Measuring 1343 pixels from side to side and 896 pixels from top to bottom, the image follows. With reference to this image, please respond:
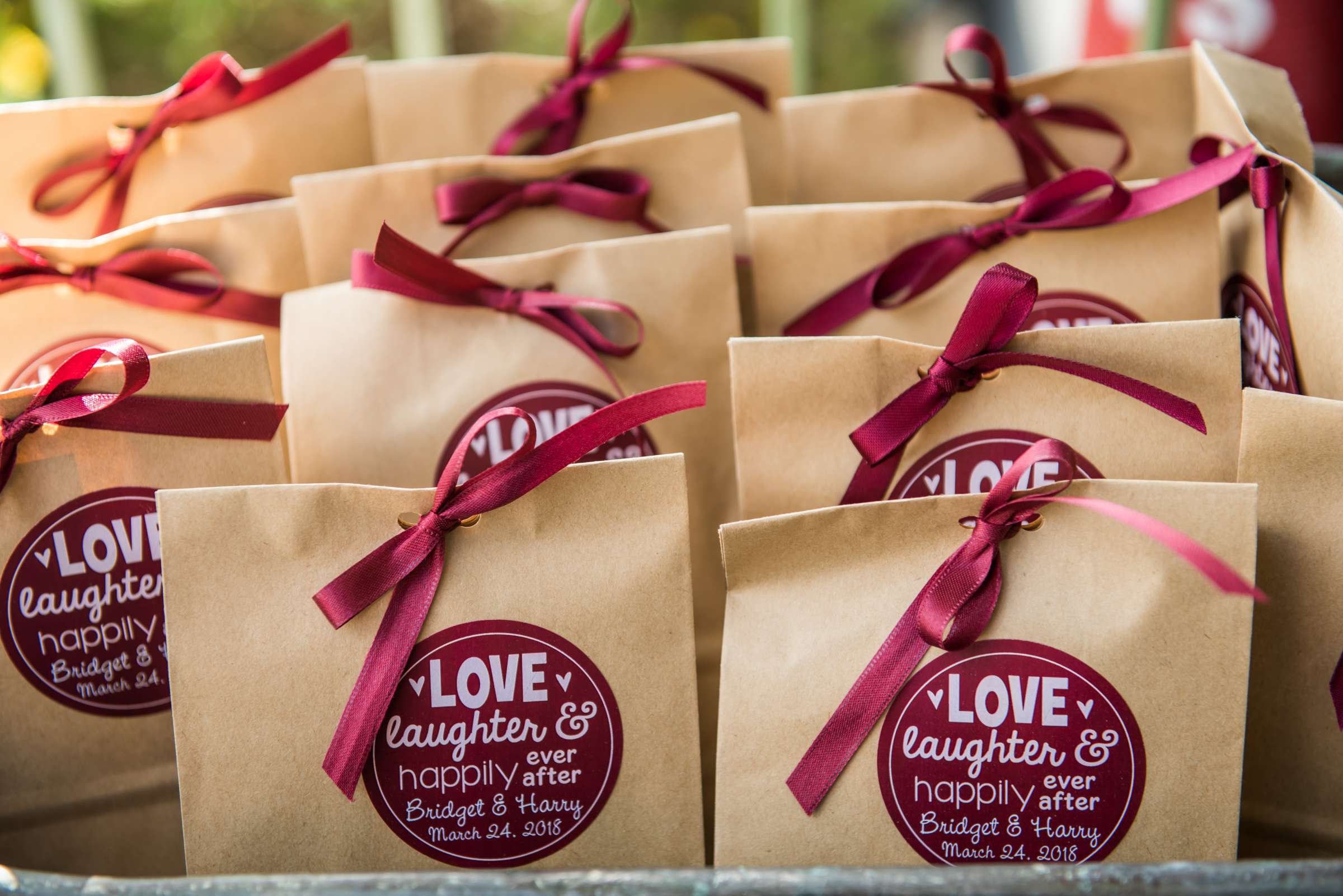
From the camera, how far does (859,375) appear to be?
787 millimetres

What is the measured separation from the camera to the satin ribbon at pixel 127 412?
Result: 2.47ft

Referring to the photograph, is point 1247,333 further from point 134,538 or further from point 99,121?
point 99,121

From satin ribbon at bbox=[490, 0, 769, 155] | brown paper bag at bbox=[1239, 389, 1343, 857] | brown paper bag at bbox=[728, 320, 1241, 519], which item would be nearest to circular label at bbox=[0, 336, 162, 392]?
satin ribbon at bbox=[490, 0, 769, 155]

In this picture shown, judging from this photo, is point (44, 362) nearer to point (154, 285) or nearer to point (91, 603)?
point (154, 285)

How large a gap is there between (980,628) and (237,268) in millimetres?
750

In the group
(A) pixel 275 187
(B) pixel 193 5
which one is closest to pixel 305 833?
(A) pixel 275 187

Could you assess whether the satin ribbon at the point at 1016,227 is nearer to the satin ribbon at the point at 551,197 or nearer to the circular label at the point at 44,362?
the satin ribbon at the point at 551,197

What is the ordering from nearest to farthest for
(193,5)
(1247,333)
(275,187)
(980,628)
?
(980,628) → (1247,333) → (275,187) → (193,5)

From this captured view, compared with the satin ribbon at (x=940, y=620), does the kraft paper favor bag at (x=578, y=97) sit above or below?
above

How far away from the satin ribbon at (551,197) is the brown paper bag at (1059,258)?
125 mm

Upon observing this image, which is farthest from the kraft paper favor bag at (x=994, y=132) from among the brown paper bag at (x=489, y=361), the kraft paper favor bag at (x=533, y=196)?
the brown paper bag at (x=489, y=361)

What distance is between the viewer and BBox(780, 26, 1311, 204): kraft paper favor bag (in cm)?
105

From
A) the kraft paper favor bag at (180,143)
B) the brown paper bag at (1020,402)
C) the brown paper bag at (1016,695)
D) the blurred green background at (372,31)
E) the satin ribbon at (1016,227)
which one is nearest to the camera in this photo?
the brown paper bag at (1016,695)

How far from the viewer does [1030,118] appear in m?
1.06
